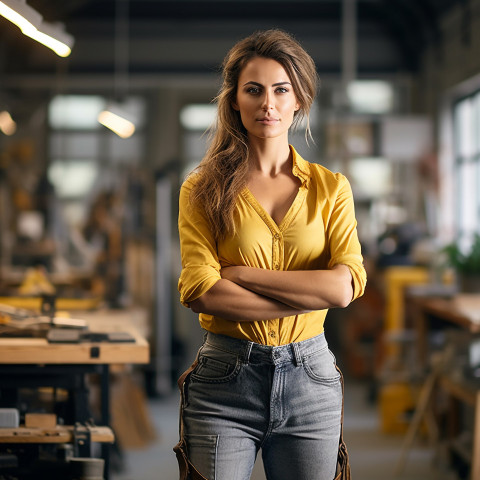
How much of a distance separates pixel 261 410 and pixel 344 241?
0.44m

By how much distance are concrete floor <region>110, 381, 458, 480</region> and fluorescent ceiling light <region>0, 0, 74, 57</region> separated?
2534mm

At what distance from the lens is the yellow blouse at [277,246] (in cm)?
190

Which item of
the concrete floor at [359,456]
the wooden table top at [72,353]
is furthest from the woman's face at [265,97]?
the concrete floor at [359,456]

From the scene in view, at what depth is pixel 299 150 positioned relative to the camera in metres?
10.4

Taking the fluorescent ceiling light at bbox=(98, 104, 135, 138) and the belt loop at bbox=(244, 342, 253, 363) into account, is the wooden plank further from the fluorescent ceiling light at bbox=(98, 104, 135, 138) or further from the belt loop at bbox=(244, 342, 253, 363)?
the fluorescent ceiling light at bbox=(98, 104, 135, 138)

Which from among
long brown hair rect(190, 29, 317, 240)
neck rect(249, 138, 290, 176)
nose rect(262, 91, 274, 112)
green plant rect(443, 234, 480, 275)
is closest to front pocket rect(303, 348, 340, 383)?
long brown hair rect(190, 29, 317, 240)

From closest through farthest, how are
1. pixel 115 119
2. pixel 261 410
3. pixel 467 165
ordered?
pixel 261 410 < pixel 115 119 < pixel 467 165

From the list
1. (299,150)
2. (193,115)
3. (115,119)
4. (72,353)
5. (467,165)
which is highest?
(193,115)

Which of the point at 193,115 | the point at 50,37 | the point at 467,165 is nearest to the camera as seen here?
the point at 50,37

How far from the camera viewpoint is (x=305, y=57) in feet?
6.43

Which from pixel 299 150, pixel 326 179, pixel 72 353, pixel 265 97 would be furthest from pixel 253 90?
pixel 299 150

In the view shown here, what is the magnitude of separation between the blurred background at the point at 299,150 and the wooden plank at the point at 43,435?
2041mm

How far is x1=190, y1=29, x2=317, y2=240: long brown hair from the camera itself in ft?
6.28

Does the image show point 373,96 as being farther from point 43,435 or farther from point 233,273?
point 233,273
